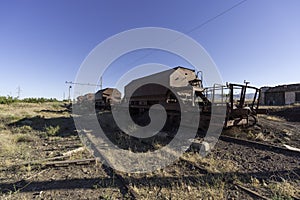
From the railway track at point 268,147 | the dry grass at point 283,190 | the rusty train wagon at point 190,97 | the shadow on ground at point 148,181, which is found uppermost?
the rusty train wagon at point 190,97

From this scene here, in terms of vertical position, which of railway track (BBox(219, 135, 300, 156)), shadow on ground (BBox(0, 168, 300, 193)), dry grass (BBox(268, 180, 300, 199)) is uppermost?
railway track (BBox(219, 135, 300, 156))

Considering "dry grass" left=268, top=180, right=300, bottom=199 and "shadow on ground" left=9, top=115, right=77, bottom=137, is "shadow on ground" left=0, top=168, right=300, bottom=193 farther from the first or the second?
"shadow on ground" left=9, top=115, right=77, bottom=137

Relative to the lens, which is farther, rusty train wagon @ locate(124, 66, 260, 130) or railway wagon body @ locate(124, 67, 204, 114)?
railway wagon body @ locate(124, 67, 204, 114)

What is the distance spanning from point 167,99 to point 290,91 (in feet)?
88.1

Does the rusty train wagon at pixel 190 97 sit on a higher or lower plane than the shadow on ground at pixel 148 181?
higher

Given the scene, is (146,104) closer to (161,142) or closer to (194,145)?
(161,142)

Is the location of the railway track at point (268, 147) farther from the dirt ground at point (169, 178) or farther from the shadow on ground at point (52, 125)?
the shadow on ground at point (52, 125)

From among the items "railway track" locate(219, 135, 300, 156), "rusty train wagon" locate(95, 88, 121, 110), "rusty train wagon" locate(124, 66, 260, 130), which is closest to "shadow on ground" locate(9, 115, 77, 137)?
"rusty train wagon" locate(124, 66, 260, 130)

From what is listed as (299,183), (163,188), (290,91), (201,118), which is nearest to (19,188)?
(163,188)

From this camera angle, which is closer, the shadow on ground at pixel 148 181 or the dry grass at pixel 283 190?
the dry grass at pixel 283 190

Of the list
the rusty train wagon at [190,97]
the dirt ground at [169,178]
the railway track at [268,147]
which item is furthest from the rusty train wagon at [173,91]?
the dirt ground at [169,178]

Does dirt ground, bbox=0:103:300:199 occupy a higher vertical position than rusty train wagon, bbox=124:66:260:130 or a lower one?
lower

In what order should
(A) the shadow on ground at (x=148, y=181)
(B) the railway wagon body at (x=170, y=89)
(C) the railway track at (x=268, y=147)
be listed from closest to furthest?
(A) the shadow on ground at (x=148, y=181), (C) the railway track at (x=268, y=147), (B) the railway wagon body at (x=170, y=89)

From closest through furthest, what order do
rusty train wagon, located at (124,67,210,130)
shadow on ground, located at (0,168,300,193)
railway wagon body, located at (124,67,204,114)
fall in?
shadow on ground, located at (0,168,300,193), rusty train wagon, located at (124,67,210,130), railway wagon body, located at (124,67,204,114)
